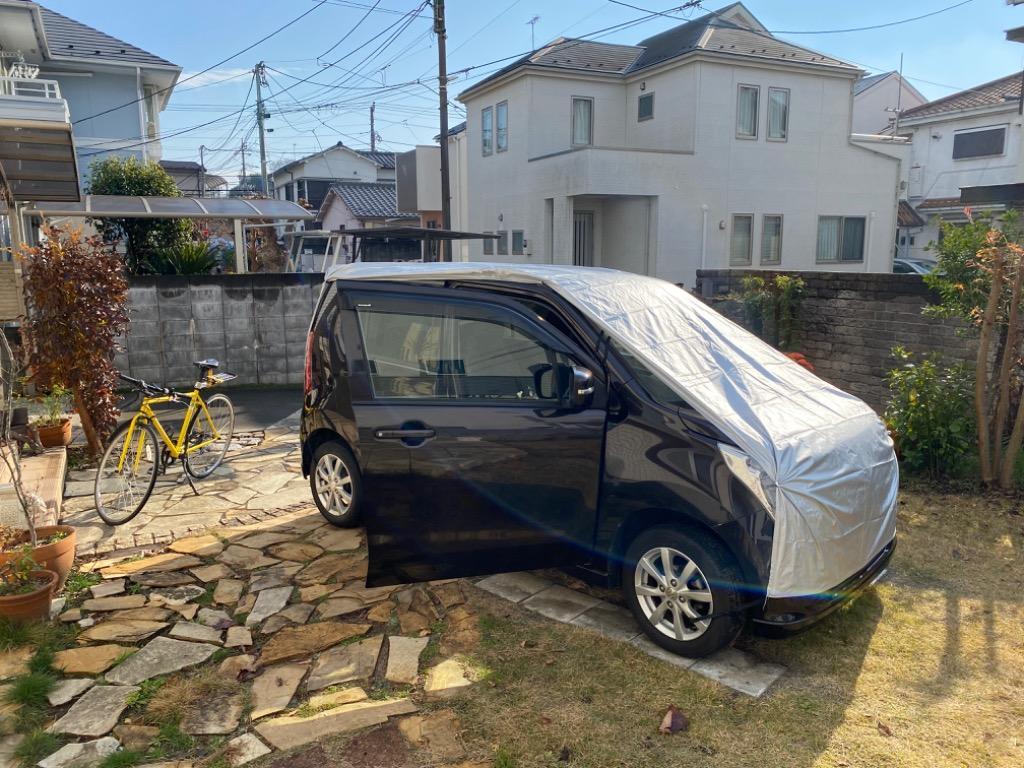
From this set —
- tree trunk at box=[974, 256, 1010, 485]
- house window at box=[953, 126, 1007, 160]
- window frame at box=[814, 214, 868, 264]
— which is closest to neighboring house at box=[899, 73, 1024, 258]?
house window at box=[953, 126, 1007, 160]

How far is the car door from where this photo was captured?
3830 millimetres

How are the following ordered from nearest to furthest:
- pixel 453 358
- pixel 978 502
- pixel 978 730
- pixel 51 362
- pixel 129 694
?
1. pixel 978 730
2. pixel 129 694
3. pixel 453 358
4. pixel 978 502
5. pixel 51 362

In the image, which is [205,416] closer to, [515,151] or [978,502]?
[978,502]

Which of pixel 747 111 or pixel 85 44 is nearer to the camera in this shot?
pixel 747 111

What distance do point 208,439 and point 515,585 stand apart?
3.40 meters

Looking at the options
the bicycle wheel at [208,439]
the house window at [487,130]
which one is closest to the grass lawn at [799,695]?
the bicycle wheel at [208,439]

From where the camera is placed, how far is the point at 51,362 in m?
6.49

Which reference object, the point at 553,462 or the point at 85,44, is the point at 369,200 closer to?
the point at 85,44

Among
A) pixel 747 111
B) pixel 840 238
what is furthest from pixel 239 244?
pixel 840 238

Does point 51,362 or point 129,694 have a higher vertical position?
point 51,362

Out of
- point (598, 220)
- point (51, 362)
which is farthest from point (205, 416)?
point (598, 220)

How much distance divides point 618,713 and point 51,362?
5645mm

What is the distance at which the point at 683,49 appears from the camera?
61.2ft

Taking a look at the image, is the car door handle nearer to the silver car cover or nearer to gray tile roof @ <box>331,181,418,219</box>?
the silver car cover
